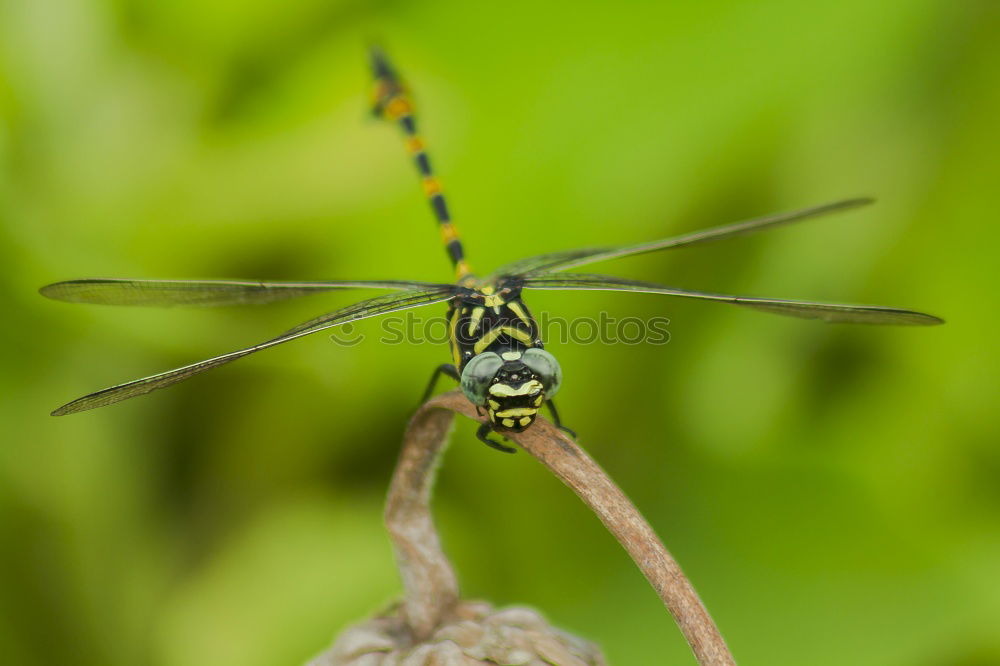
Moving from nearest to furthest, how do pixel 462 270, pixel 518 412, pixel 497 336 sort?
pixel 518 412 < pixel 497 336 < pixel 462 270

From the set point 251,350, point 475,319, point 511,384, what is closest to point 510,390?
point 511,384

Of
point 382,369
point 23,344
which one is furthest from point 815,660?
point 23,344

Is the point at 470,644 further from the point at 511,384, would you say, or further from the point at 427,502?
the point at 511,384

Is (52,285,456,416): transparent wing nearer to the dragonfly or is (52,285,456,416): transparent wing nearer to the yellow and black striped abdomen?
the dragonfly

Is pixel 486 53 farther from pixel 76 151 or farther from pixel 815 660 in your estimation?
pixel 815 660

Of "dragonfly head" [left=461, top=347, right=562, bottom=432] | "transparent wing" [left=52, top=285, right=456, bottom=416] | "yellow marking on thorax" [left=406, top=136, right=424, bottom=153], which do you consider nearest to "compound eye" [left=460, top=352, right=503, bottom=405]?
"dragonfly head" [left=461, top=347, right=562, bottom=432]
